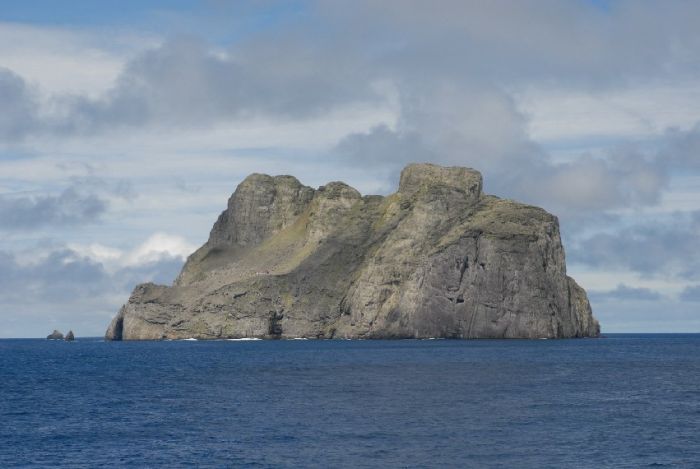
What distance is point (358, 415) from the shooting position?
76875 mm

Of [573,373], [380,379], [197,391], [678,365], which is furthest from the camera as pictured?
[678,365]

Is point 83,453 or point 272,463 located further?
point 83,453

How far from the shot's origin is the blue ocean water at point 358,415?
60.2m

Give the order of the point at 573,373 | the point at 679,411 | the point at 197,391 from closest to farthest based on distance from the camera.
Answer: the point at 679,411 < the point at 197,391 < the point at 573,373

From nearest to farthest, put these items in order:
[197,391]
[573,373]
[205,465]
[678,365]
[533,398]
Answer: [205,465] < [533,398] < [197,391] < [573,373] < [678,365]

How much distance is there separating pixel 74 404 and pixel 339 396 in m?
22.7

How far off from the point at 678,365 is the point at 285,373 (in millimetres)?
55559

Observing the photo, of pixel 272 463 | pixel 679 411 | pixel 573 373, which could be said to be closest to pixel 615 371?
pixel 573 373

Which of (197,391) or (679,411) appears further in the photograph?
(197,391)

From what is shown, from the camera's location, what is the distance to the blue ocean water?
6019cm

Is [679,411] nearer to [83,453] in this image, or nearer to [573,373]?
[573,373]

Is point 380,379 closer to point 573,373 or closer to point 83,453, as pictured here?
point 573,373

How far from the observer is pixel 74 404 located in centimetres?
8938

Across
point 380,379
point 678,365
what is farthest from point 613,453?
point 678,365
